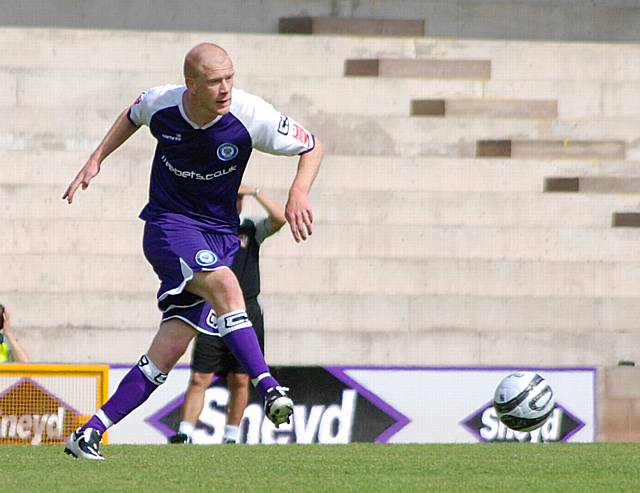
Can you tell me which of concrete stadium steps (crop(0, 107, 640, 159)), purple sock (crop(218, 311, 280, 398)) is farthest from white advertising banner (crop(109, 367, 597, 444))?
purple sock (crop(218, 311, 280, 398))

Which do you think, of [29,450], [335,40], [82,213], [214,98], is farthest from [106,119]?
[214,98]

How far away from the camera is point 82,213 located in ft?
49.1

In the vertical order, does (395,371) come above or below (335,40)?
below

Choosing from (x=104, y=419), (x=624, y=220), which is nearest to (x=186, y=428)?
(x=104, y=419)

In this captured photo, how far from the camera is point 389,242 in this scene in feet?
49.8

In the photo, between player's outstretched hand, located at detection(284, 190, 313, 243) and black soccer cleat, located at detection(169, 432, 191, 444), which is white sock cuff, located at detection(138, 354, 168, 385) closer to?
player's outstretched hand, located at detection(284, 190, 313, 243)

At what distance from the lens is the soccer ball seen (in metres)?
9.12

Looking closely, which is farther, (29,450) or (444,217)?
(444,217)

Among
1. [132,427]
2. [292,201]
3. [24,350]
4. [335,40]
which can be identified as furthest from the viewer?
[335,40]

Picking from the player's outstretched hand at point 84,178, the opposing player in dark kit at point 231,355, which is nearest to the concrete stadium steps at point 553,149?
the opposing player in dark kit at point 231,355

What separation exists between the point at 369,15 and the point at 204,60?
11.4 meters

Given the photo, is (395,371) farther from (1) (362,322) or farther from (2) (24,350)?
(2) (24,350)

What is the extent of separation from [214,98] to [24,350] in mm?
7066

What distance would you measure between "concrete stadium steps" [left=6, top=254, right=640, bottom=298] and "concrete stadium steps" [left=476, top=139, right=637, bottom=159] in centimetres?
173
